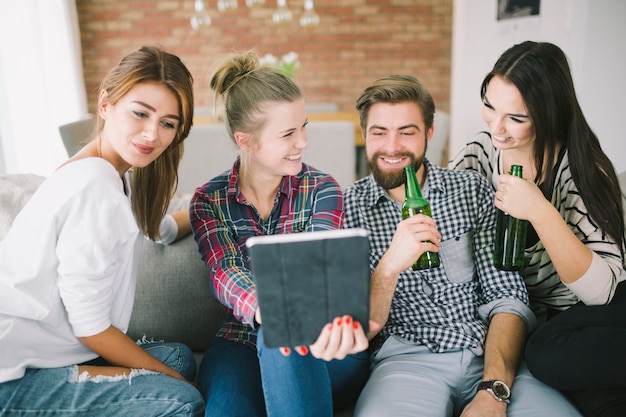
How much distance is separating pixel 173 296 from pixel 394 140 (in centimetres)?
80

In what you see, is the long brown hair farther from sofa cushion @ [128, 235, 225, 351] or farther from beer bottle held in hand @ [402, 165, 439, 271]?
beer bottle held in hand @ [402, 165, 439, 271]

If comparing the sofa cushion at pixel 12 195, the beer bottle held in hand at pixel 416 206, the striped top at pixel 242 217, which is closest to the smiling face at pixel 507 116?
the beer bottle held in hand at pixel 416 206

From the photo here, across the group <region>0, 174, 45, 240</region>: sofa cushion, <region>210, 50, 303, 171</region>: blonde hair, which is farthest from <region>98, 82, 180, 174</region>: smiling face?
<region>0, 174, 45, 240</region>: sofa cushion

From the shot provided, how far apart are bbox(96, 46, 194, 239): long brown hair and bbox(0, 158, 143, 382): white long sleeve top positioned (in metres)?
0.21

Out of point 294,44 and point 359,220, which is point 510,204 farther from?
point 294,44

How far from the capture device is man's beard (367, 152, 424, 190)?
55.4 inches

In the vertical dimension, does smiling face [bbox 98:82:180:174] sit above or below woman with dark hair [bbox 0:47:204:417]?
above

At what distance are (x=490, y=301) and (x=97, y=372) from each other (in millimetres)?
971

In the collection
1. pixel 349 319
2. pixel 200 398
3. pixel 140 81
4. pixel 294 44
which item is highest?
pixel 294 44

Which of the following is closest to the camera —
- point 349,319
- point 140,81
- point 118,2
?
point 349,319

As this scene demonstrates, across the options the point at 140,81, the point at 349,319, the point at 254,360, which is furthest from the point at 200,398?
the point at 140,81

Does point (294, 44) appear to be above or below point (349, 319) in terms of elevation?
above

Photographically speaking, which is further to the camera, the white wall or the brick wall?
the brick wall

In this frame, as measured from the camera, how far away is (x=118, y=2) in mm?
5258
